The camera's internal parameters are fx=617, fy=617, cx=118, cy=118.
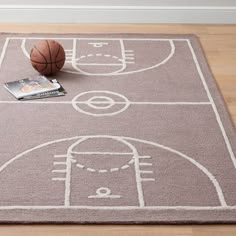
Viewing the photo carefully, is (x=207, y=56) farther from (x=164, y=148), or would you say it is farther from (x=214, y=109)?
(x=164, y=148)

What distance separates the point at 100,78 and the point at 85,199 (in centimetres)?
112

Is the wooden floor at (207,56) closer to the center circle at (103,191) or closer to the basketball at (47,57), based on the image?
the center circle at (103,191)

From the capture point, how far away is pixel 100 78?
3240mm

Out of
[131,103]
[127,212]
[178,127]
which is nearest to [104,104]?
[131,103]

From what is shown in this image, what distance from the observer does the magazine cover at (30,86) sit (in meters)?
3.02

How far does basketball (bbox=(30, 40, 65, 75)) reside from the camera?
317 centimetres

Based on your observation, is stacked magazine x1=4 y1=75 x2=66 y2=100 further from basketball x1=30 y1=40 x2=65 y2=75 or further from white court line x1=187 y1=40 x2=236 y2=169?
white court line x1=187 y1=40 x2=236 y2=169

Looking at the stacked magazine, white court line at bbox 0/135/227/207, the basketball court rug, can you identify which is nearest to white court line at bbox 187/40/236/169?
the basketball court rug

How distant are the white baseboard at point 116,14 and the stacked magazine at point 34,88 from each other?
3.40 ft

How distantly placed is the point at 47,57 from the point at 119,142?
786 millimetres

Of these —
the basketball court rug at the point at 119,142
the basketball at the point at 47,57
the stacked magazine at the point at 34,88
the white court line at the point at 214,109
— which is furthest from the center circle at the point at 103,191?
the basketball at the point at 47,57

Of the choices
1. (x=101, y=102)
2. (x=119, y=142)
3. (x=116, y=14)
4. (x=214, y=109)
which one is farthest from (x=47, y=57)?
(x=116, y=14)

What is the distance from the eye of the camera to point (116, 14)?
13.5 feet

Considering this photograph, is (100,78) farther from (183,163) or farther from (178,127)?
(183,163)
